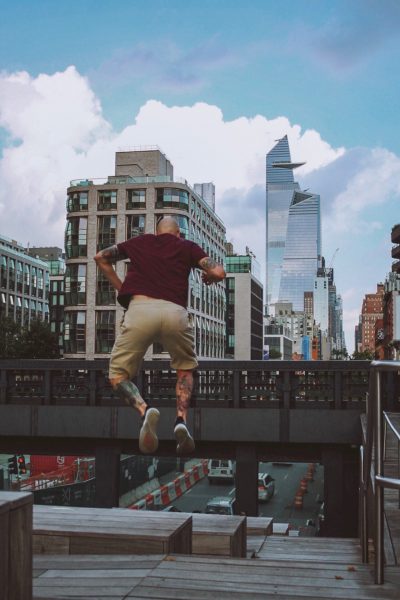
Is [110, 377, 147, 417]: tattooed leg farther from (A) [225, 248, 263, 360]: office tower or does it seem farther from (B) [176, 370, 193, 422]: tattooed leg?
(A) [225, 248, 263, 360]: office tower

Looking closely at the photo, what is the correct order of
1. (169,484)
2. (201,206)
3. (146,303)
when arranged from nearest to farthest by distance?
(146,303), (169,484), (201,206)

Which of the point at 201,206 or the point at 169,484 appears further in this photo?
the point at 201,206

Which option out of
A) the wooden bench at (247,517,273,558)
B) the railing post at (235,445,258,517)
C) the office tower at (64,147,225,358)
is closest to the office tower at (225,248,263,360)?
the office tower at (64,147,225,358)

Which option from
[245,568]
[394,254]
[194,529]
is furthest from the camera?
[394,254]

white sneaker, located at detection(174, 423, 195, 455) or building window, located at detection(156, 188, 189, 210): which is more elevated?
building window, located at detection(156, 188, 189, 210)

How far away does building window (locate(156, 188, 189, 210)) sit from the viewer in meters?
69.5

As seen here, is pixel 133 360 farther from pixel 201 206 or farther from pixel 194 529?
pixel 201 206

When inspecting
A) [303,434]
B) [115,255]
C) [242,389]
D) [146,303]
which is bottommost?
[303,434]

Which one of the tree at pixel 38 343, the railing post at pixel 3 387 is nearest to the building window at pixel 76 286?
the tree at pixel 38 343

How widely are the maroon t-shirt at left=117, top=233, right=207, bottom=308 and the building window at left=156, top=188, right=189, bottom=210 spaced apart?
65.6 m

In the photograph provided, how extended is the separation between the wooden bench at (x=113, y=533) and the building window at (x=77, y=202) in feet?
215

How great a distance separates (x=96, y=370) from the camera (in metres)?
14.1

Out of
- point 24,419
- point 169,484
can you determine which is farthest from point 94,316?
point 24,419

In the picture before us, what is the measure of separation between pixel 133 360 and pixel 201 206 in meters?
78.8
